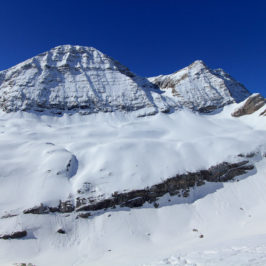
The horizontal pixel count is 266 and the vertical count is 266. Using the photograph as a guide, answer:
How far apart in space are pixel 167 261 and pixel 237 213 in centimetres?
1249

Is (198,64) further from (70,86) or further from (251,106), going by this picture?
(70,86)

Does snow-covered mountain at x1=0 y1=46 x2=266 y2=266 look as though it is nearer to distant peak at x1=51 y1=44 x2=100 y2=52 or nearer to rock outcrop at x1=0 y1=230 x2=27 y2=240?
rock outcrop at x1=0 y1=230 x2=27 y2=240

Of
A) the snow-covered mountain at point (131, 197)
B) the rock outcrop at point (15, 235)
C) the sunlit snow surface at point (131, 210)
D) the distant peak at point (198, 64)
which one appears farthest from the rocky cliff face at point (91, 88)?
the rock outcrop at point (15, 235)

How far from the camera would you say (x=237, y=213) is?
16.8m

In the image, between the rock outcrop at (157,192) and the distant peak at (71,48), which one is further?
the distant peak at (71,48)

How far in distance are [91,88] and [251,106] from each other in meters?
40.6

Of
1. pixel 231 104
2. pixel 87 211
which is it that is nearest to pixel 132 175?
pixel 87 211

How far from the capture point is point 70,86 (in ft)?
171

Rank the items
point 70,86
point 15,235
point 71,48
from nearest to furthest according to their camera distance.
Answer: point 15,235 < point 70,86 < point 71,48

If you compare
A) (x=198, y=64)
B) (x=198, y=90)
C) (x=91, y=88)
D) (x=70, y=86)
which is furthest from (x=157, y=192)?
(x=198, y=64)

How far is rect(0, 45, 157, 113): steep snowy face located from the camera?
4675 cm

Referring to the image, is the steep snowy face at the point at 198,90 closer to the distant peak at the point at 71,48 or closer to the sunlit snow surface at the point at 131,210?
the sunlit snow surface at the point at 131,210

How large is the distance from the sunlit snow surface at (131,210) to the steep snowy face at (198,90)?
2587 centimetres

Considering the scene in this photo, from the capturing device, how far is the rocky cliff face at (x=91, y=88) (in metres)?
47.0
